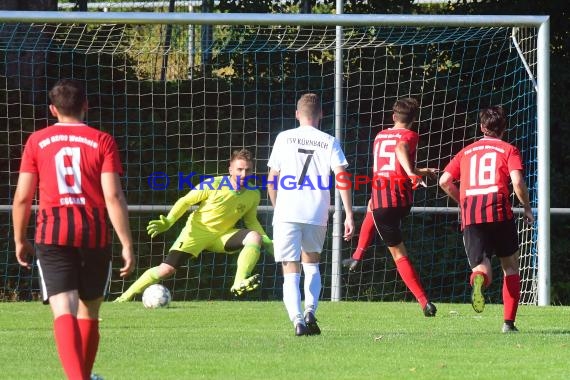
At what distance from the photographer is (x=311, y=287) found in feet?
26.6

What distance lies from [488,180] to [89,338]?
3586mm

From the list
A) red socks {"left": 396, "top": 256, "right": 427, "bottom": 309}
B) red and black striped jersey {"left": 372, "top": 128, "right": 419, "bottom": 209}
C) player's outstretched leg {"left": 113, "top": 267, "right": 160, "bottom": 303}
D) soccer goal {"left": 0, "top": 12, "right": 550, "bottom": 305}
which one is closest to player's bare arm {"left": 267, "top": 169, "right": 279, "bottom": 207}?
red and black striped jersey {"left": 372, "top": 128, "right": 419, "bottom": 209}

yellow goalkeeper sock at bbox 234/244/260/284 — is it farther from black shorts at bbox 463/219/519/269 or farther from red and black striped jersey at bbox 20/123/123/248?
red and black striped jersey at bbox 20/123/123/248

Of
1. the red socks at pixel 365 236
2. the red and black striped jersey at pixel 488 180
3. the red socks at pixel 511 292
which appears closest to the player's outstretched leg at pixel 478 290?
the red socks at pixel 511 292

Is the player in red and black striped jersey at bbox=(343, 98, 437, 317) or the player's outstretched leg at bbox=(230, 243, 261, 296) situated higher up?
the player in red and black striped jersey at bbox=(343, 98, 437, 317)

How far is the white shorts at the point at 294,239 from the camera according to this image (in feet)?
26.6

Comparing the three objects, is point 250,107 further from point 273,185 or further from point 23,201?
point 23,201

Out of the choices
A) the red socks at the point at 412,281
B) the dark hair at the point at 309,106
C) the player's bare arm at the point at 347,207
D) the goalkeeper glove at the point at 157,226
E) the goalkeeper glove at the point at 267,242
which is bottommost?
the red socks at the point at 412,281

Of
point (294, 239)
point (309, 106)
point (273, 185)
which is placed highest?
point (309, 106)

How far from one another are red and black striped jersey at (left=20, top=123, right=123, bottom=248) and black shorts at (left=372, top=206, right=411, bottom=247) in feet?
15.3

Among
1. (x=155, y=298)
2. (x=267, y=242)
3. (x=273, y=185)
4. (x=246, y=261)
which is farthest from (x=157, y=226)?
(x=273, y=185)

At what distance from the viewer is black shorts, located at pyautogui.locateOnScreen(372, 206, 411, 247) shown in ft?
32.6

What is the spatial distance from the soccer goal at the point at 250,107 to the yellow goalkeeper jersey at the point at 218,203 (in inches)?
73.1

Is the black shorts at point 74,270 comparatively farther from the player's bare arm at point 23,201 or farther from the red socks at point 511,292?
the red socks at point 511,292
